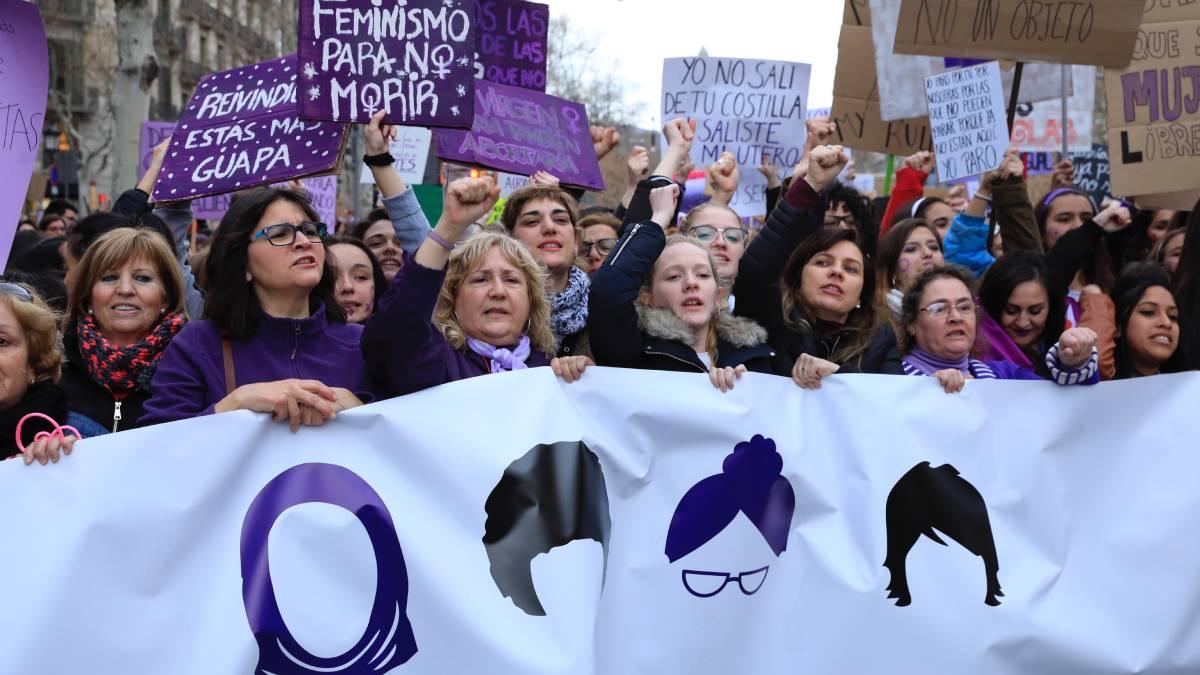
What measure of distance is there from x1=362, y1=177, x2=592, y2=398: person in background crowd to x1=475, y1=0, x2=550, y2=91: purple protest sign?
7.44 ft

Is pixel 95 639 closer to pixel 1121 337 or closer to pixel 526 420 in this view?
pixel 526 420

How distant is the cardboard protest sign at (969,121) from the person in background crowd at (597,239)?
220 cm

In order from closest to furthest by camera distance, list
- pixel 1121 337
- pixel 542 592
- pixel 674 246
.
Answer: pixel 542 592, pixel 674 246, pixel 1121 337

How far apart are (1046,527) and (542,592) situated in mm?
1572

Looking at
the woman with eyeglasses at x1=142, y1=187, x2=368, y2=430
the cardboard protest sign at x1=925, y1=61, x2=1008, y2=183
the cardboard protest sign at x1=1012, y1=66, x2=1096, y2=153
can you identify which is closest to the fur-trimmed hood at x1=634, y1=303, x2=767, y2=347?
the woman with eyeglasses at x1=142, y1=187, x2=368, y2=430

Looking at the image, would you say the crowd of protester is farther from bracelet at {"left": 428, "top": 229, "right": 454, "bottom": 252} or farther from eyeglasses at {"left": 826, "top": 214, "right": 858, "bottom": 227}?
eyeglasses at {"left": 826, "top": 214, "right": 858, "bottom": 227}

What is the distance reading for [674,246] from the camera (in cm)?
460

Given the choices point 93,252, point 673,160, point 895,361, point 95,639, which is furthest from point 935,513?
point 93,252

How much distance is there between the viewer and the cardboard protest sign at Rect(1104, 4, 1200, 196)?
6469 mm

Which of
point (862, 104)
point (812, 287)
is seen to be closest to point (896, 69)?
point (862, 104)

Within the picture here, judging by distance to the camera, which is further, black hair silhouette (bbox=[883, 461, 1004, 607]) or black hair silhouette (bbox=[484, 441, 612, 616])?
black hair silhouette (bbox=[883, 461, 1004, 607])

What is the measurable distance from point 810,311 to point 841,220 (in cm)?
175

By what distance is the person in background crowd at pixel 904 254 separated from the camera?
19.1 feet

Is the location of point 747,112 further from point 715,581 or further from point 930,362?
point 715,581
